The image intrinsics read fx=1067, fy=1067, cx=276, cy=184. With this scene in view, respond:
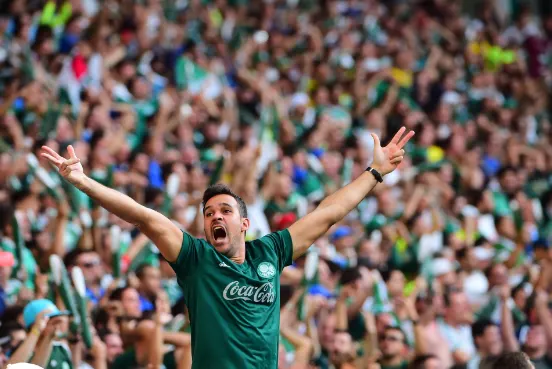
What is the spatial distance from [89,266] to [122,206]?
9.40 feet

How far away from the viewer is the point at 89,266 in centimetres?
721

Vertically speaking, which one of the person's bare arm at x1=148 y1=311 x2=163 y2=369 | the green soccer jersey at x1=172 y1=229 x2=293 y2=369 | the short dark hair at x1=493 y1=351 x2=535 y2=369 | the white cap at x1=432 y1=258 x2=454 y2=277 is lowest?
the short dark hair at x1=493 y1=351 x2=535 y2=369

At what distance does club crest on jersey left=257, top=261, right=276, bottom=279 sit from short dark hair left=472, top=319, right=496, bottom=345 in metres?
3.80

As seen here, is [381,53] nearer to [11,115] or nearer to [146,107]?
[146,107]

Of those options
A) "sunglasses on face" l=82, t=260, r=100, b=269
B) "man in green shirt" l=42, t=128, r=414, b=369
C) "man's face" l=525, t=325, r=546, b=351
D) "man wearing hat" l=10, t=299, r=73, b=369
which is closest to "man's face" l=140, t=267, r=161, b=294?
"sunglasses on face" l=82, t=260, r=100, b=269

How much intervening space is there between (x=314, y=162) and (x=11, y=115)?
3283mm

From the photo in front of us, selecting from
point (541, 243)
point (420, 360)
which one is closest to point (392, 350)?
point (420, 360)

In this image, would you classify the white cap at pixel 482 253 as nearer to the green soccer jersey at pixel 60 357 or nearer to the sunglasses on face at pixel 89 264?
the sunglasses on face at pixel 89 264

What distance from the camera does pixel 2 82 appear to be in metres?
10.4

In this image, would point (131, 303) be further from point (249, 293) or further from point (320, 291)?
point (249, 293)

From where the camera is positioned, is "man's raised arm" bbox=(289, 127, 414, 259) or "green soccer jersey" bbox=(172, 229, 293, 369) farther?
"man's raised arm" bbox=(289, 127, 414, 259)

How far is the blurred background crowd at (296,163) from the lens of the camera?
7.33 m

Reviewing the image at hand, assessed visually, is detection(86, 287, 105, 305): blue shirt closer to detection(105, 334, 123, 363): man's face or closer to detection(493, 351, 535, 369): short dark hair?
detection(105, 334, 123, 363): man's face

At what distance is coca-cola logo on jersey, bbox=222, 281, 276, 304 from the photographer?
464 cm
